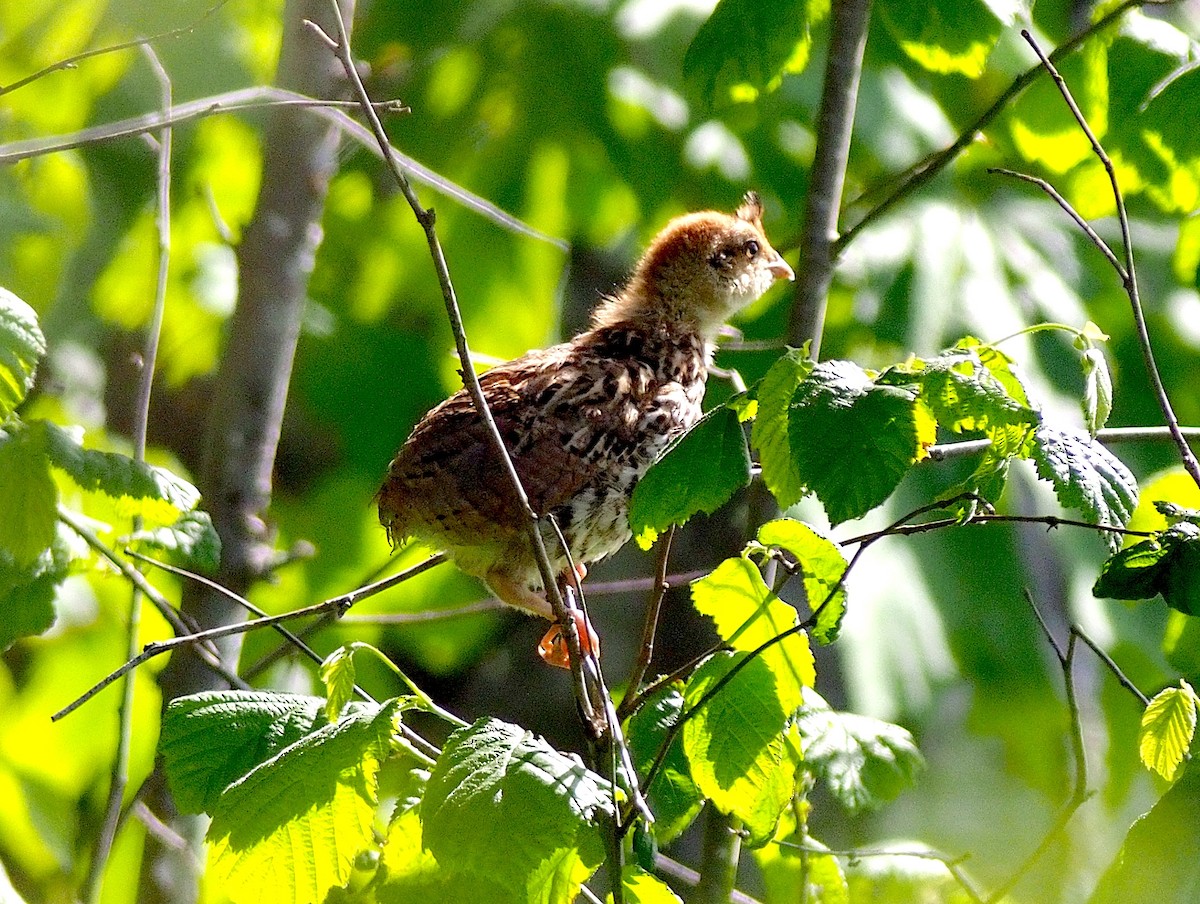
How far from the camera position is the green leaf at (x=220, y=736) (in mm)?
1607

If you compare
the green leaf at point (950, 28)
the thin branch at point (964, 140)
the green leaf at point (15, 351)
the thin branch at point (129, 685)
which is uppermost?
the green leaf at point (950, 28)

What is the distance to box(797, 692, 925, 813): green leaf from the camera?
201 cm

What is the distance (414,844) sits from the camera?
1701mm

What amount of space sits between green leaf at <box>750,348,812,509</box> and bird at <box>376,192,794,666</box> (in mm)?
658

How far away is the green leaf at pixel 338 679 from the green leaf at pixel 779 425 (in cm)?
50

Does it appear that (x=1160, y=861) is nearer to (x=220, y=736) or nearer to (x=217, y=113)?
(x=220, y=736)

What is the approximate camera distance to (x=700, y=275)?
10.3 ft

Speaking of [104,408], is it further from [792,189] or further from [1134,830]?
A: [1134,830]

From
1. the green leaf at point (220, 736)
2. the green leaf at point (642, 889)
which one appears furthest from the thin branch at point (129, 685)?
the green leaf at point (642, 889)

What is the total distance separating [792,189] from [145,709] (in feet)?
7.37

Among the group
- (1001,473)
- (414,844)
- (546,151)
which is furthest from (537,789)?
(546,151)

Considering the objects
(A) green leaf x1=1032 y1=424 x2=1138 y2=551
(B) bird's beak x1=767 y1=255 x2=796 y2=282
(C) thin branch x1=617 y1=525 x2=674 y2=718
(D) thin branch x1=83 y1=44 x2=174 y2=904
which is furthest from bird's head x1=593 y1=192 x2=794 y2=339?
(A) green leaf x1=1032 y1=424 x2=1138 y2=551

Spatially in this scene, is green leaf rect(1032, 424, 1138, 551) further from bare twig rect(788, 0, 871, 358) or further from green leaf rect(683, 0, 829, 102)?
green leaf rect(683, 0, 829, 102)

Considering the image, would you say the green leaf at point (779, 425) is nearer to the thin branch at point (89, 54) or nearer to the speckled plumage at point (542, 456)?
the speckled plumage at point (542, 456)
